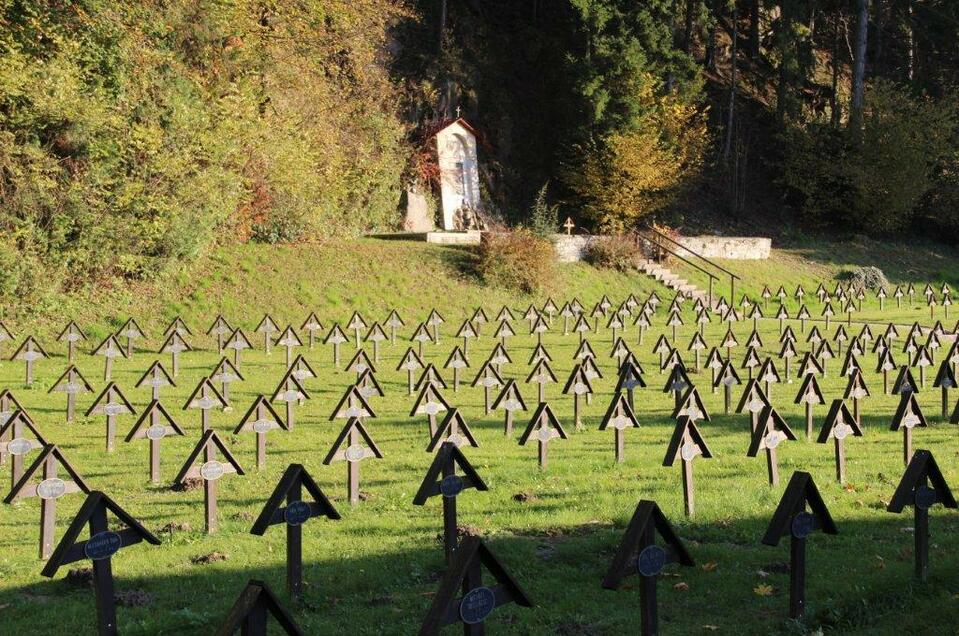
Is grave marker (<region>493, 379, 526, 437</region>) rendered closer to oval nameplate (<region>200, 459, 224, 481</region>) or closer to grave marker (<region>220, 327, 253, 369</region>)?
oval nameplate (<region>200, 459, 224, 481</region>)

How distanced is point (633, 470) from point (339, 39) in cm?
2952

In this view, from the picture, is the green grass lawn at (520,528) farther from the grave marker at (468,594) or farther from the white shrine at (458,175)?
the white shrine at (458,175)

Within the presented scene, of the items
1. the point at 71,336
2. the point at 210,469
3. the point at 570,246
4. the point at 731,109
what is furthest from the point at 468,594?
the point at 731,109

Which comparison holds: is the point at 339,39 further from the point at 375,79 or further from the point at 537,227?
the point at 537,227

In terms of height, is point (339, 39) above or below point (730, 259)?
above

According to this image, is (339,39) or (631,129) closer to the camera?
(339,39)

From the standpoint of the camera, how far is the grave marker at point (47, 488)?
8.65 m

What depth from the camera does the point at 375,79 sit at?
42.6 metres

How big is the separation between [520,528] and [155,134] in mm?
21735

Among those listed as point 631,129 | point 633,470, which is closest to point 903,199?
point 631,129

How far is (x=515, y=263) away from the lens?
3519 cm

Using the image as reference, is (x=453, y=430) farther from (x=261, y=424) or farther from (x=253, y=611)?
(x=253, y=611)

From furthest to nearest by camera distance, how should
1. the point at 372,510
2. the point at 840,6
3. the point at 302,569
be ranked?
the point at 840,6 < the point at 372,510 < the point at 302,569

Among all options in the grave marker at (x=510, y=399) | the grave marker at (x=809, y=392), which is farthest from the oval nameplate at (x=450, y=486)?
the grave marker at (x=809, y=392)
